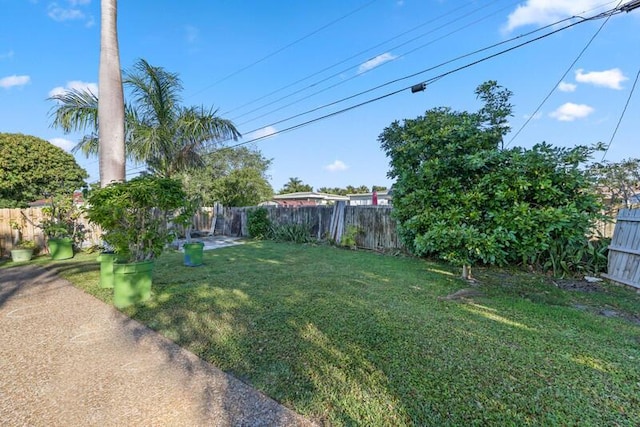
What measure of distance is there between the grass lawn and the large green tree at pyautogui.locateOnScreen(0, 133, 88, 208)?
25.3 feet

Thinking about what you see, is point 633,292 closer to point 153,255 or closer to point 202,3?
point 153,255

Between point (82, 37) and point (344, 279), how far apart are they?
10722mm

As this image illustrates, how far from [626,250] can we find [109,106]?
29.2ft

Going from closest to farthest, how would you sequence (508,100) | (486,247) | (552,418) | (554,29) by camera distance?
(552,418) → (486,247) → (508,100) → (554,29)

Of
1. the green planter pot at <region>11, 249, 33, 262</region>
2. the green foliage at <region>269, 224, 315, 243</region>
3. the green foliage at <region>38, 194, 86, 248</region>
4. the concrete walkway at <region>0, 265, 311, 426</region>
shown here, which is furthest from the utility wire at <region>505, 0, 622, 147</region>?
the green planter pot at <region>11, 249, 33, 262</region>

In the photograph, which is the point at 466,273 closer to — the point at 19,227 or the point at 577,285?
the point at 577,285

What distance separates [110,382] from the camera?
6.61ft

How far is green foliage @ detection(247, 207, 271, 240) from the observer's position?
11.1 metres

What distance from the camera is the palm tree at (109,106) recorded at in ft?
17.4

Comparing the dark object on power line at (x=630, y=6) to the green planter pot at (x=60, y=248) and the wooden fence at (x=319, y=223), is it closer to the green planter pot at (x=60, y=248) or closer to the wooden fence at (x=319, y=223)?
the wooden fence at (x=319, y=223)

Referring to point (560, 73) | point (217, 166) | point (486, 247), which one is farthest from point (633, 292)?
point (217, 166)

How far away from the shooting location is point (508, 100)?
5.11 metres

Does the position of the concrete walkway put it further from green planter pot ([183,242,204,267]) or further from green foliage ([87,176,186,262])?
green planter pot ([183,242,204,267])

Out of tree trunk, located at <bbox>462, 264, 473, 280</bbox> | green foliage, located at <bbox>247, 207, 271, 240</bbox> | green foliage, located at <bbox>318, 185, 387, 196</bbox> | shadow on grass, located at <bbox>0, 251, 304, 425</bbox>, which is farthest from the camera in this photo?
green foliage, located at <bbox>318, 185, 387, 196</bbox>
